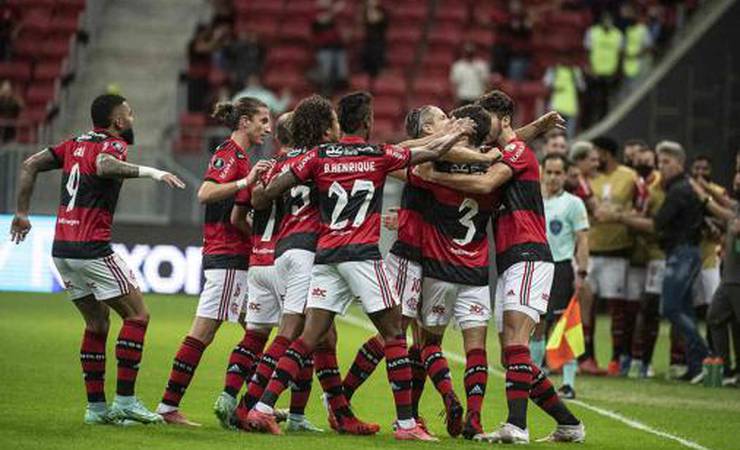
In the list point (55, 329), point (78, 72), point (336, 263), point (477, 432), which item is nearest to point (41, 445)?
point (336, 263)

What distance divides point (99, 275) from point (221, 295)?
87 cm

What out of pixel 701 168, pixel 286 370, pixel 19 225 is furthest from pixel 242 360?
pixel 701 168

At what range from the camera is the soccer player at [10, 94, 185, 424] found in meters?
11.1

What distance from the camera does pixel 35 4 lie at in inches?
1216

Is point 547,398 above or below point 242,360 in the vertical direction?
below

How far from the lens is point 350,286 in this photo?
10711 millimetres

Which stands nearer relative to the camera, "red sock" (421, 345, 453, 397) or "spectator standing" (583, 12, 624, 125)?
"red sock" (421, 345, 453, 397)

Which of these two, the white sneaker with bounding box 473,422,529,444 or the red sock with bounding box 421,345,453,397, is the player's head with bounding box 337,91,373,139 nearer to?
the red sock with bounding box 421,345,453,397

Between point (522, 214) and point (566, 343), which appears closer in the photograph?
point (522, 214)

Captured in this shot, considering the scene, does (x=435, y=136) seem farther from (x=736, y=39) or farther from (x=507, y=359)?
(x=736, y=39)

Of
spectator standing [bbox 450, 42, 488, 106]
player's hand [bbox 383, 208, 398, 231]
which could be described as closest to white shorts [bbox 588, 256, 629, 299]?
player's hand [bbox 383, 208, 398, 231]

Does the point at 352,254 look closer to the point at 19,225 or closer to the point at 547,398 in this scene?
the point at 547,398

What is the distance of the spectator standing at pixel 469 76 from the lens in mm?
27750

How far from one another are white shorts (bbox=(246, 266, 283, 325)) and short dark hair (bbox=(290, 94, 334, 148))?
3.11 feet
